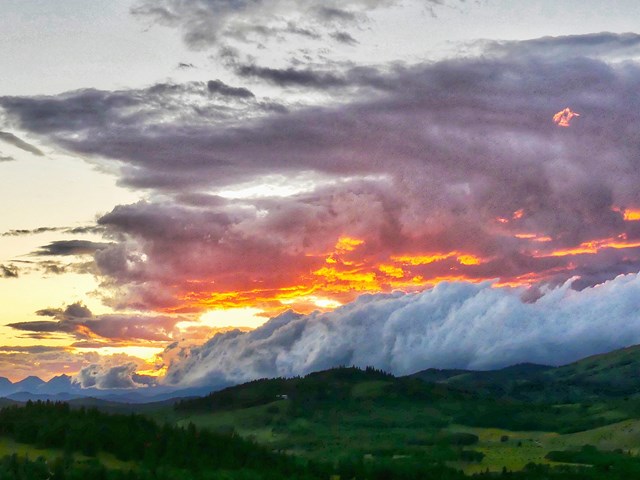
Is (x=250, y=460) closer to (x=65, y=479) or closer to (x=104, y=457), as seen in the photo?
(x=104, y=457)

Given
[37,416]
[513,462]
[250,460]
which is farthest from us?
[513,462]

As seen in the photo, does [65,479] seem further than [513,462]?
No

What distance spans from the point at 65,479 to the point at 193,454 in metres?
33.4

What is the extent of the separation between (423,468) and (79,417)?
59838mm

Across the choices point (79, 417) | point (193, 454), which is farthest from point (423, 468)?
point (79, 417)

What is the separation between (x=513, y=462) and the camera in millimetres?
180250

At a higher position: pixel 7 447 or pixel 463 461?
pixel 7 447

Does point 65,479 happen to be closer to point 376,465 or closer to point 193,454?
point 193,454

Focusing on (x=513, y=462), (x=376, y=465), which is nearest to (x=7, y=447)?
(x=376, y=465)

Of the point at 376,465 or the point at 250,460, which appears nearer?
the point at 250,460

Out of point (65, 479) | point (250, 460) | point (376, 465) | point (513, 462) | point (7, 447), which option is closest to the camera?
point (65, 479)

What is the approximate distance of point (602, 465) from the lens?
6486 inches

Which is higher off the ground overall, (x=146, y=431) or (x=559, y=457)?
(x=146, y=431)

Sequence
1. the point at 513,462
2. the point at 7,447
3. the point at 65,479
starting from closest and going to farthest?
1. the point at 65,479
2. the point at 7,447
3. the point at 513,462
